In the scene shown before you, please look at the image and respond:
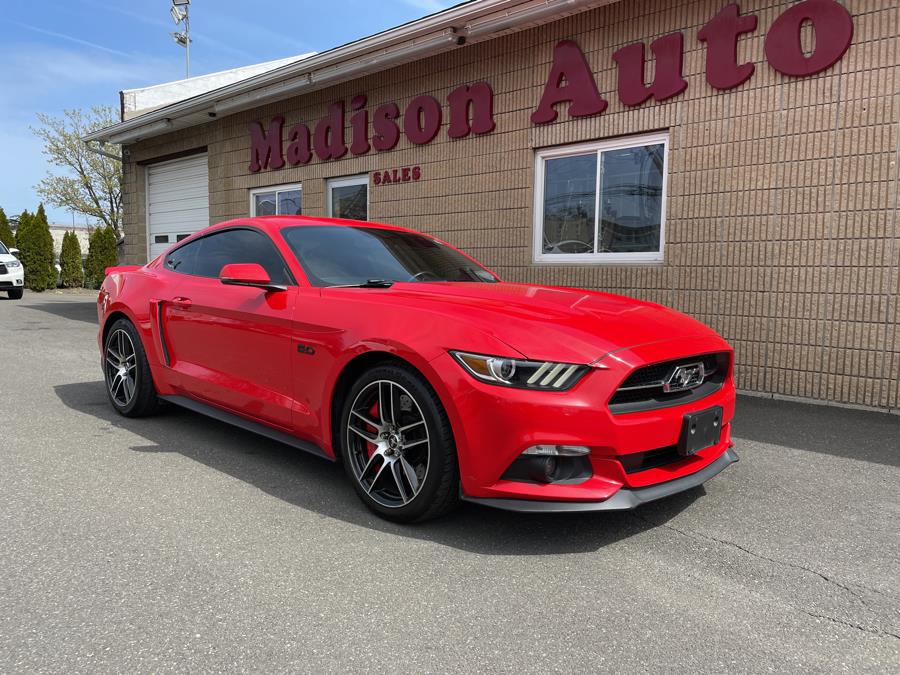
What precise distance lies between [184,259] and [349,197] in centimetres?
575

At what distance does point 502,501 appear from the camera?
8.82ft

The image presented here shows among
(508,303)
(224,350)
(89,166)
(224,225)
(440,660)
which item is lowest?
(440,660)

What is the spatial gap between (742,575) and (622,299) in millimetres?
1579

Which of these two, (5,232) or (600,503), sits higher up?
(5,232)

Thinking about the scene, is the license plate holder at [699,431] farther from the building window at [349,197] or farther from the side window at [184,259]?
the building window at [349,197]

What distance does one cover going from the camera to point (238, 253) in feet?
13.7

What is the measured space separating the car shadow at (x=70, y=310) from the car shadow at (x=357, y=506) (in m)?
8.86

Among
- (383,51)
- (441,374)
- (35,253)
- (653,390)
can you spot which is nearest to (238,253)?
(441,374)

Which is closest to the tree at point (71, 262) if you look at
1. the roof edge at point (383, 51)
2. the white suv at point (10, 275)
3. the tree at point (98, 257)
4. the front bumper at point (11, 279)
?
the tree at point (98, 257)

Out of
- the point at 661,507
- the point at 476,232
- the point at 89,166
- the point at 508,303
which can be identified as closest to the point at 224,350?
the point at 508,303

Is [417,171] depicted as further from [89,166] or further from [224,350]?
[89,166]

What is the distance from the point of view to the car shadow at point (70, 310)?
1287 cm

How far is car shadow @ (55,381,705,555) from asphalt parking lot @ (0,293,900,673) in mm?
14

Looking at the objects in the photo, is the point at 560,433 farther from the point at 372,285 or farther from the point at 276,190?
the point at 276,190
